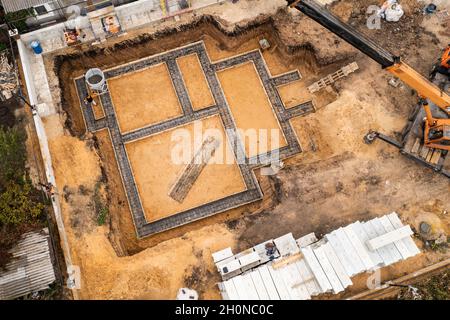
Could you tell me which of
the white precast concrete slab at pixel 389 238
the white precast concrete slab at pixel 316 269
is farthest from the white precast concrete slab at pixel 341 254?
the white precast concrete slab at pixel 389 238

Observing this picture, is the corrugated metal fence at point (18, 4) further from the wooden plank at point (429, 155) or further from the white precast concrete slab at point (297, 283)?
the wooden plank at point (429, 155)

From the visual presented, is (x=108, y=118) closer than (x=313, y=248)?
No

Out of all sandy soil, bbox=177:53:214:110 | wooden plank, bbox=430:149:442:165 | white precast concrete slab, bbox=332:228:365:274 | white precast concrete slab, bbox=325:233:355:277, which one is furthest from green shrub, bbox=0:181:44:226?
wooden plank, bbox=430:149:442:165

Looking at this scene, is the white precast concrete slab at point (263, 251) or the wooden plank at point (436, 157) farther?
the wooden plank at point (436, 157)

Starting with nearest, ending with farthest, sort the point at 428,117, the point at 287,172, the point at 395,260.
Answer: the point at 395,260, the point at 428,117, the point at 287,172

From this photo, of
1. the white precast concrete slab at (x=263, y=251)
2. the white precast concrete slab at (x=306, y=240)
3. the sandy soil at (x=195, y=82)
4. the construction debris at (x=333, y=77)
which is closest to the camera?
the white precast concrete slab at (x=263, y=251)
